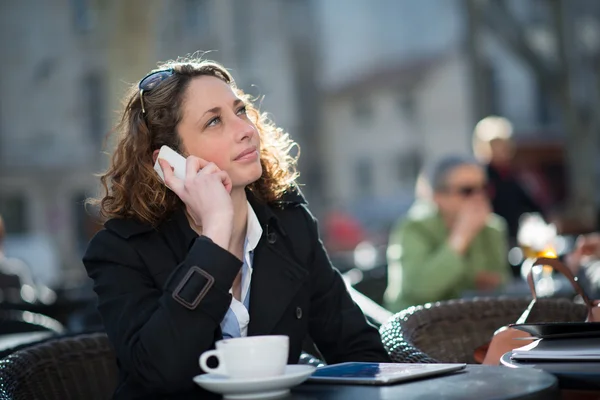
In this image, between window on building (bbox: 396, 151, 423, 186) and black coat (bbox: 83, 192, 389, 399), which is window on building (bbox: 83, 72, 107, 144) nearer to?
window on building (bbox: 396, 151, 423, 186)

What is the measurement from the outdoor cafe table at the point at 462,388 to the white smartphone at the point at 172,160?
2.71ft

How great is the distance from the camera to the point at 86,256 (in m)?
2.29

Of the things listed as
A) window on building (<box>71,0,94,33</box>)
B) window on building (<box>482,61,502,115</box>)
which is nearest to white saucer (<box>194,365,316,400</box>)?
window on building (<box>482,61,502,115</box>)

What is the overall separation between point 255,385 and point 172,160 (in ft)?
3.27

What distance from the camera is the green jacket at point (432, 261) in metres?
4.55

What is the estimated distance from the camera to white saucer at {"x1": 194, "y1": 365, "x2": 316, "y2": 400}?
1574mm

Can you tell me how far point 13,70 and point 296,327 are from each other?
31.0 meters

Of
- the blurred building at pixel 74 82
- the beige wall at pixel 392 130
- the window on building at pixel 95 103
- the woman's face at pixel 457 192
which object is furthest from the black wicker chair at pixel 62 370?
the beige wall at pixel 392 130

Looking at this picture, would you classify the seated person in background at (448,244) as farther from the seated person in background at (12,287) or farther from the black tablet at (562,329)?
the black tablet at (562,329)

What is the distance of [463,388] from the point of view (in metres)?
1.55

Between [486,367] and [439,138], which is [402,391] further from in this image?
[439,138]

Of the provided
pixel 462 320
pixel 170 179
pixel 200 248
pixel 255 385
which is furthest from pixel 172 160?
pixel 255 385

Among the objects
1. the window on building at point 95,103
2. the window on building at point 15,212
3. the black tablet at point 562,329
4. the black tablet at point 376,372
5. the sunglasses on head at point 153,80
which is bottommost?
the black tablet at point 376,372

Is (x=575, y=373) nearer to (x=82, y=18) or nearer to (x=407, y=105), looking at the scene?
(x=82, y=18)
